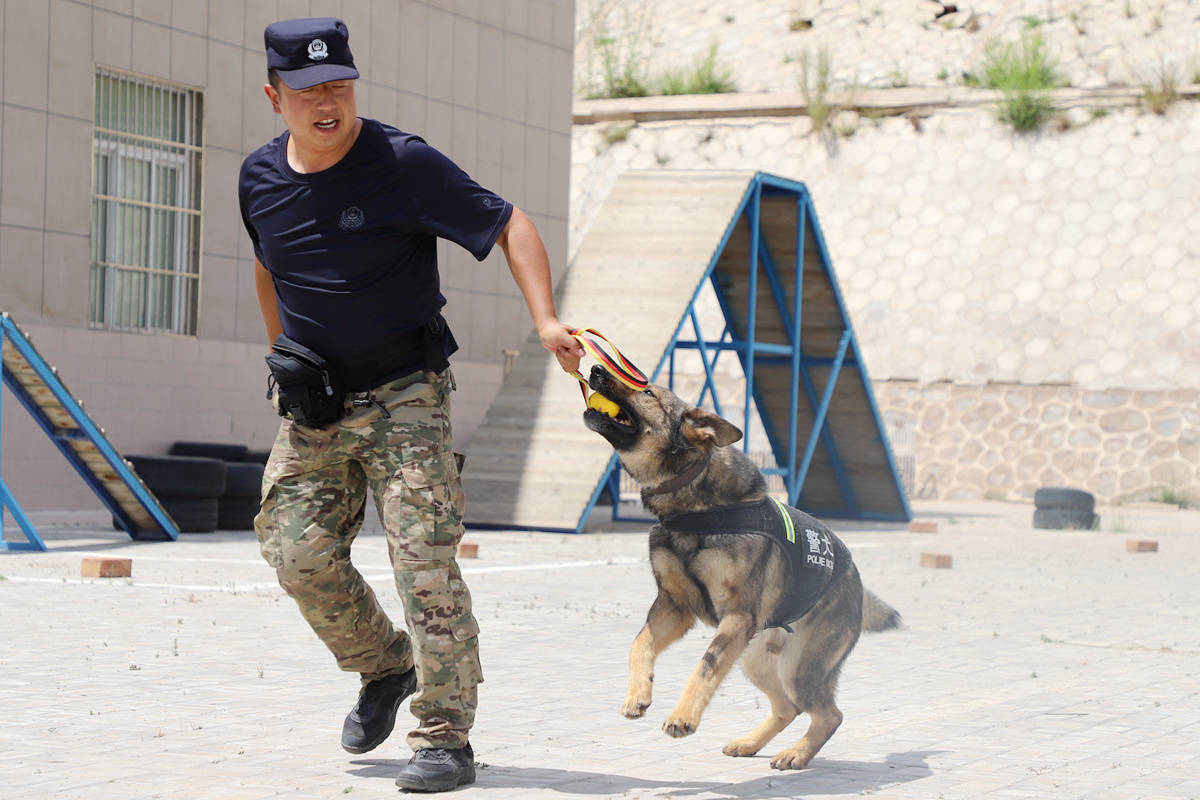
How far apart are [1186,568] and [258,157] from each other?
11658 mm

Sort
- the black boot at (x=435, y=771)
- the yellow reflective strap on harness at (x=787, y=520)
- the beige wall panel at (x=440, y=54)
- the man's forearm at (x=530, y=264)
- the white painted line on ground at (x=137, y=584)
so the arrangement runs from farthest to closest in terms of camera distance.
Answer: the beige wall panel at (x=440, y=54), the white painted line on ground at (x=137, y=584), the yellow reflective strap on harness at (x=787, y=520), the man's forearm at (x=530, y=264), the black boot at (x=435, y=771)

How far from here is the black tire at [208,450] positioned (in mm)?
16469

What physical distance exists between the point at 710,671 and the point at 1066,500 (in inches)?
637

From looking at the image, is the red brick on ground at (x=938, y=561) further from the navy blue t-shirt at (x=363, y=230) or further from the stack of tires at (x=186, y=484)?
the navy blue t-shirt at (x=363, y=230)

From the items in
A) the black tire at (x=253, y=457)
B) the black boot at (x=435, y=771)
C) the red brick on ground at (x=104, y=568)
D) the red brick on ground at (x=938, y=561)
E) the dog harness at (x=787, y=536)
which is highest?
the dog harness at (x=787, y=536)

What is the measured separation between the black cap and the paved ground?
6.98 ft

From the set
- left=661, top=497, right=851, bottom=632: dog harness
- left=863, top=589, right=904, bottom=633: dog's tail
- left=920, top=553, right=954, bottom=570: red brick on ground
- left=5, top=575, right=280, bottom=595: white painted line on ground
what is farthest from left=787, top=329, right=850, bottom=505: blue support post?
left=661, top=497, right=851, bottom=632: dog harness

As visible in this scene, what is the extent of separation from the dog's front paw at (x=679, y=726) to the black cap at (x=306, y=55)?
2185 mm

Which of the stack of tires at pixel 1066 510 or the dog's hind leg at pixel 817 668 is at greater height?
the dog's hind leg at pixel 817 668

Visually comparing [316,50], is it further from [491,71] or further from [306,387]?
[491,71]

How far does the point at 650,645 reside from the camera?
17.5 feet

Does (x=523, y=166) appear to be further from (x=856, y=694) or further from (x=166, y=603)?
(x=856, y=694)

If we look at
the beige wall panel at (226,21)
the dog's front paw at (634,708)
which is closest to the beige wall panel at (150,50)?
the beige wall panel at (226,21)

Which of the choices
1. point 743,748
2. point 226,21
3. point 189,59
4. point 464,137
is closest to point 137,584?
point 743,748
